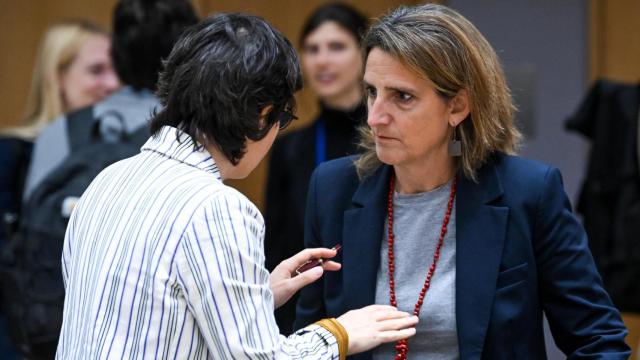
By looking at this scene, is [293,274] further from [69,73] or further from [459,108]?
[69,73]

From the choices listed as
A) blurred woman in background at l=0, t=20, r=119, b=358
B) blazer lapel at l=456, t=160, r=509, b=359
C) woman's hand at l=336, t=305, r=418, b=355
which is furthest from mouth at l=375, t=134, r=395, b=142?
blurred woman in background at l=0, t=20, r=119, b=358

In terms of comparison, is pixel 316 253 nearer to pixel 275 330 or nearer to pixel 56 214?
pixel 275 330

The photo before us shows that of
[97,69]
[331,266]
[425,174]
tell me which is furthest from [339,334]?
[97,69]

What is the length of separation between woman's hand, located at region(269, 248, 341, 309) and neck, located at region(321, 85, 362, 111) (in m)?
2.19

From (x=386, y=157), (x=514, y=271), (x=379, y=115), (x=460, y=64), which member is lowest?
(x=514, y=271)

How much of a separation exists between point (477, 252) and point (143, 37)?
149cm

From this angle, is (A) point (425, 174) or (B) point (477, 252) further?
(A) point (425, 174)

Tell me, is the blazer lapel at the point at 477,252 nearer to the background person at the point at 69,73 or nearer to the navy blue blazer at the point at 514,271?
the navy blue blazer at the point at 514,271

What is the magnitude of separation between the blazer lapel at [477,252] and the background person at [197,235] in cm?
19

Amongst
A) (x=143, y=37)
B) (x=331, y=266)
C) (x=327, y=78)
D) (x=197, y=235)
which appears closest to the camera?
(x=197, y=235)

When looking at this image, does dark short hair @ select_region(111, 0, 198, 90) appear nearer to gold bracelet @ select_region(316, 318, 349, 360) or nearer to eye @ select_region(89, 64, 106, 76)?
eye @ select_region(89, 64, 106, 76)

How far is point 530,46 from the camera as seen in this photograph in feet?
18.2

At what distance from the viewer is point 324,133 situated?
14.4 ft

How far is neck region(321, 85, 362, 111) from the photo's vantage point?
441 cm
